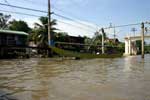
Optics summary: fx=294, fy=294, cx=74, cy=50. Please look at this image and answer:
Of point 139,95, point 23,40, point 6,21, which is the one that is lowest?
point 139,95

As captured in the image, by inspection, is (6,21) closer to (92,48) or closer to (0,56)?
(92,48)

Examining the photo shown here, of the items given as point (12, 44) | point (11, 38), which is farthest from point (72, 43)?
point (12, 44)

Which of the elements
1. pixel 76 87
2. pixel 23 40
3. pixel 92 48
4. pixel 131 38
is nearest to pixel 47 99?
pixel 76 87

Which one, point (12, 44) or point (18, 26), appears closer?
point (12, 44)

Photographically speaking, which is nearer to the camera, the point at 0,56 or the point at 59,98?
the point at 59,98

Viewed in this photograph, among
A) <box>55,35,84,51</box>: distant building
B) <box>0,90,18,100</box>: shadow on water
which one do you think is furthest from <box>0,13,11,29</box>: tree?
<box>0,90,18,100</box>: shadow on water

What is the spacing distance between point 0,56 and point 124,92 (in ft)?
97.0

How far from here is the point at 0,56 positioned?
122ft

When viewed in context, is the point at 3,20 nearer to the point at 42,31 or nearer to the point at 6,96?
the point at 42,31

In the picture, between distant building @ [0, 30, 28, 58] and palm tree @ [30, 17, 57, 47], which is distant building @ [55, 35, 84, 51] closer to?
palm tree @ [30, 17, 57, 47]

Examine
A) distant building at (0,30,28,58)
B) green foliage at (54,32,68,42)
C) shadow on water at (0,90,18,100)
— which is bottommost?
shadow on water at (0,90,18,100)

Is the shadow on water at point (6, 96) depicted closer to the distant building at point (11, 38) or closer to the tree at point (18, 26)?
the distant building at point (11, 38)

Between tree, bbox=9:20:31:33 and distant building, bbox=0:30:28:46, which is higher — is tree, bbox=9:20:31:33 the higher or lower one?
the higher one

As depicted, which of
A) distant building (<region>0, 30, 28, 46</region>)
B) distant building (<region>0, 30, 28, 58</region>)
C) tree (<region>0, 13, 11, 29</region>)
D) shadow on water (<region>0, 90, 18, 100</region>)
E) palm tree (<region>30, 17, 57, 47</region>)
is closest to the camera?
shadow on water (<region>0, 90, 18, 100</region>)
